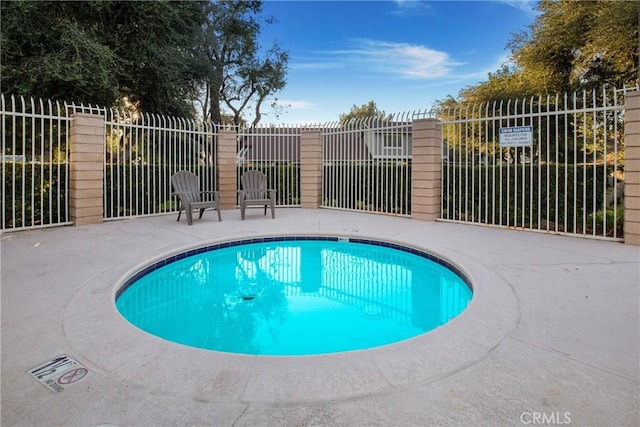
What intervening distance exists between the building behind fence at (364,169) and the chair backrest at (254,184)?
48.9 inches

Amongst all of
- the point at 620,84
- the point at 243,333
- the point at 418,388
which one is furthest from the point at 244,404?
the point at 620,84

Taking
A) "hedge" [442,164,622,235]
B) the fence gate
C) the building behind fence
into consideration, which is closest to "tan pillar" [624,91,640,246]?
the building behind fence

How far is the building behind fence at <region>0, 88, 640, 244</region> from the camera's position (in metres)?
6.13

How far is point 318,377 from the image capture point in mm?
1997

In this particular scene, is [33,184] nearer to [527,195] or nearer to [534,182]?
[527,195]

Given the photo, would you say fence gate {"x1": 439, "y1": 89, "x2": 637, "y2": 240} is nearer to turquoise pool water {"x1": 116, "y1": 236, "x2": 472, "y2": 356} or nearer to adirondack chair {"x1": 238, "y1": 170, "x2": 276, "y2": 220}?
turquoise pool water {"x1": 116, "y1": 236, "x2": 472, "y2": 356}

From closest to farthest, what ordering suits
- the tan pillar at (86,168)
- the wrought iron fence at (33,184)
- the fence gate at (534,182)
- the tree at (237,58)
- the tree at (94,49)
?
the fence gate at (534,182) < the wrought iron fence at (33,184) < the tan pillar at (86,168) < the tree at (94,49) < the tree at (237,58)

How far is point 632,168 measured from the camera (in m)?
5.36

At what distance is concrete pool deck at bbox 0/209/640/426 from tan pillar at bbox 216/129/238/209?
20.0ft

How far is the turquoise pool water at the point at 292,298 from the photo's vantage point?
10.2 ft

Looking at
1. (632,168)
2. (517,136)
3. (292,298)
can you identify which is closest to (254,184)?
(292,298)

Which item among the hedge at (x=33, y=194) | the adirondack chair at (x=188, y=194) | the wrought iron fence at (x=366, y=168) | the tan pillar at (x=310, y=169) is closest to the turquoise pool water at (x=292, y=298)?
the adirondack chair at (x=188, y=194)

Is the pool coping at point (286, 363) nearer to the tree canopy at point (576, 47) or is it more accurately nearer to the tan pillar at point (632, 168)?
the tan pillar at point (632, 168)

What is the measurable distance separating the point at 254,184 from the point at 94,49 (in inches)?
189
